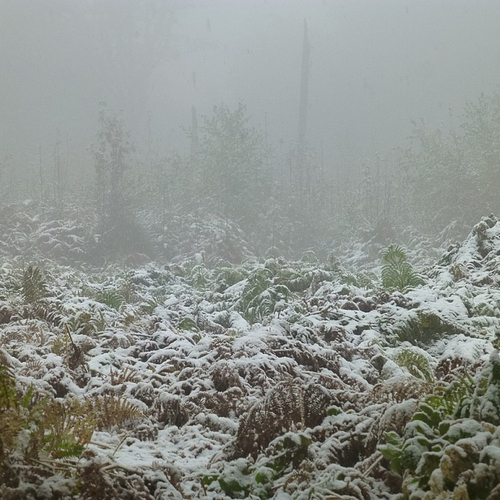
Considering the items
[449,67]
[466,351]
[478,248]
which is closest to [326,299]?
[466,351]

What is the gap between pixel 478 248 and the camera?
26.4 feet

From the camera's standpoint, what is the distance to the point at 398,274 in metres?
7.27

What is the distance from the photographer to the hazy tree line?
79.5 feet

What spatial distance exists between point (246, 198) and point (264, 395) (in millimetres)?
27223

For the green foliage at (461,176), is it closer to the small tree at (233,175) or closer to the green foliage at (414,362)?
the small tree at (233,175)

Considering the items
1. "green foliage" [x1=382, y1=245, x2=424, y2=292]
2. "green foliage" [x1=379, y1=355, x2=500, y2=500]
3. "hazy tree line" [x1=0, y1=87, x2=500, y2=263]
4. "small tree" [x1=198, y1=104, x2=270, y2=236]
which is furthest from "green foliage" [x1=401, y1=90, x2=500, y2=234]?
"green foliage" [x1=379, y1=355, x2=500, y2=500]

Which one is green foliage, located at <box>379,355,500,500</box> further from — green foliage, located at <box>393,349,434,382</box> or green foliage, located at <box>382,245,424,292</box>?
green foliage, located at <box>382,245,424,292</box>

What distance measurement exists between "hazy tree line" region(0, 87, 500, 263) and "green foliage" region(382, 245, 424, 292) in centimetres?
1638

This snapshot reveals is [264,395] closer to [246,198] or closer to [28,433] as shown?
[28,433]

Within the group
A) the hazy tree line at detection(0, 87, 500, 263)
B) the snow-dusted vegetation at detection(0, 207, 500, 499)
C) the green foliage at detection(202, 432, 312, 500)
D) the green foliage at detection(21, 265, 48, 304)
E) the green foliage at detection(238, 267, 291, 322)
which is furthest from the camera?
the hazy tree line at detection(0, 87, 500, 263)

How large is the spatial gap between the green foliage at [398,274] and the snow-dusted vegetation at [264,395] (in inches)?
0.8

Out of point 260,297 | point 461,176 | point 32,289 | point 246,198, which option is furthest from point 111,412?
point 246,198

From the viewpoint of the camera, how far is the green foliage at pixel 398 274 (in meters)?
7.15

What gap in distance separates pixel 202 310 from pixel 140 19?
78.4m
